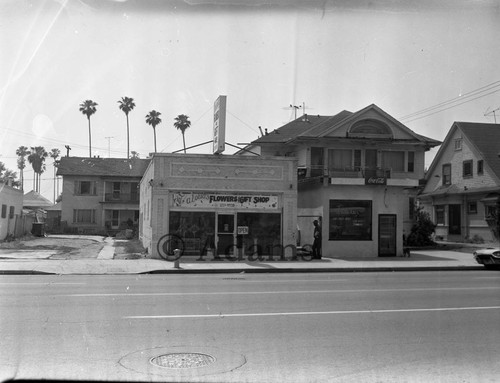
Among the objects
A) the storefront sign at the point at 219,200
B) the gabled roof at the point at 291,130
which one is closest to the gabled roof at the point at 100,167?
the gabled roof at the point at 291,130

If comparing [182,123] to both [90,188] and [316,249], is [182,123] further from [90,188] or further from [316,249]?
[316,249]

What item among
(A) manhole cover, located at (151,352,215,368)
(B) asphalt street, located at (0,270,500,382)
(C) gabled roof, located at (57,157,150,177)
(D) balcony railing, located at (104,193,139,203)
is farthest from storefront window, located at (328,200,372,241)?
(C) gabled roof, located at (57,157,150,177)

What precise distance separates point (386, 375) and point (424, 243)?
2730 centimetres

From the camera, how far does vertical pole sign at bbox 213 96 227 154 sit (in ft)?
72.6

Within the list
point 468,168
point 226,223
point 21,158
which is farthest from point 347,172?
point 21,158

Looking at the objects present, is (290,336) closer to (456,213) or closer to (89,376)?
(89,376)

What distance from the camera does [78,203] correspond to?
5316 cm

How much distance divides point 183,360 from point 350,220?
18.9 m

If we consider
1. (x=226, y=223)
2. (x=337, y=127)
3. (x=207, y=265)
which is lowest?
(x=207, y=265)

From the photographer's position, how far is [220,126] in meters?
22.3

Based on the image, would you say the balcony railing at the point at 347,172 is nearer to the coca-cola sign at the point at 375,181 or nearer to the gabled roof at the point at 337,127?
the coca-cola sign at the point at 375,181

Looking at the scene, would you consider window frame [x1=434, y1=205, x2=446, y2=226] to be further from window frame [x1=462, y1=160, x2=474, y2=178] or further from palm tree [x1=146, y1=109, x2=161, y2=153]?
palm tree [x1=146, y1=109, x2=161, y2=153]

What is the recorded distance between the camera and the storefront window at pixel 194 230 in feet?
72.7

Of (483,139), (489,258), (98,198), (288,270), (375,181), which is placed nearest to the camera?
(288,270)
